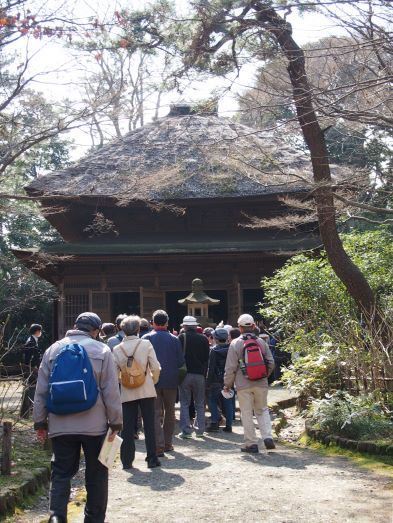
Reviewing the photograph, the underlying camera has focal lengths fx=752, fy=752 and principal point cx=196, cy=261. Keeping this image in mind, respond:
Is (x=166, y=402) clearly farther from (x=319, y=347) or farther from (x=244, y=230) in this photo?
(x=244, y=230)

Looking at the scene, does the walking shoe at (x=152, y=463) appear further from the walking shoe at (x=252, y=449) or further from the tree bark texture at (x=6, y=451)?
the tree bark texture at (x=6, y=451)

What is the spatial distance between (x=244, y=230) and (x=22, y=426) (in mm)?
11123

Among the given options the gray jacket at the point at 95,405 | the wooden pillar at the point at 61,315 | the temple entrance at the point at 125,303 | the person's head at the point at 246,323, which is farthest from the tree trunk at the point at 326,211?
the temple entrance at the point at 125,303

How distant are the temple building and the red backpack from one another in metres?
9.11

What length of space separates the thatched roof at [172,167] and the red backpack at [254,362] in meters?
7.16

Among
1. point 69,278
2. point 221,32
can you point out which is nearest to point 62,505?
point 221,32

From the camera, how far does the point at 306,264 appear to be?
46.8 ft

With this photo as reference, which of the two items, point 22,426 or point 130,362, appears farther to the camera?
point 22,426

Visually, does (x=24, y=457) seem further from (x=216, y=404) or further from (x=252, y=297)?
(x=252, y=297)

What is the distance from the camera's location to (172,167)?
63.1ft

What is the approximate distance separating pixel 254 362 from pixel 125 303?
13.5 m

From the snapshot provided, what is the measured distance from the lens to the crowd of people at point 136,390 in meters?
5.29

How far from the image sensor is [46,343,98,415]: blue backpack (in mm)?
5195

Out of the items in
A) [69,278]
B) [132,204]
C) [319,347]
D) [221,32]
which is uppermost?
[221,32]
